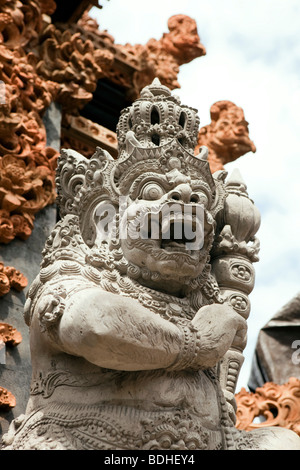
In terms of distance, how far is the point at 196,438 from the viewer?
3930 millimetres

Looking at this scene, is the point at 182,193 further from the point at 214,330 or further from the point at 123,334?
the point at 123,334

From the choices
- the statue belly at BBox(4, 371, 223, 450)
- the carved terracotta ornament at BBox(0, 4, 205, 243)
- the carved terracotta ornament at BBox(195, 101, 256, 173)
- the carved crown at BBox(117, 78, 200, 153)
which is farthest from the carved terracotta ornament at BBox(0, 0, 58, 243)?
the statue belly at BBox(4, 371, 223, 450)

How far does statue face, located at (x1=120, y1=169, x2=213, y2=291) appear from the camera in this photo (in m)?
4.23

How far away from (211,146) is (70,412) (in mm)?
4924

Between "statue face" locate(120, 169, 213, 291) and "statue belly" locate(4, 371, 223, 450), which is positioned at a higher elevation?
"statue face" locate(120, 169, 213, 291)

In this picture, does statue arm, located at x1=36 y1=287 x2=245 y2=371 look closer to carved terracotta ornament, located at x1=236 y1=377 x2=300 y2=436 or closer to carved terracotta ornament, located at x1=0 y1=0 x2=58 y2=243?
carved terracotta ornament, located at x1=0 y1=0 x2=58 y2=243

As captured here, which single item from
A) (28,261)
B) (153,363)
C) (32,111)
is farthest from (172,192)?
(32,111)

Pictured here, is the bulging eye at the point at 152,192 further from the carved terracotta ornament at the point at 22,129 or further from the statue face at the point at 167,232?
the carved terracotta ornament at the point at 22,129

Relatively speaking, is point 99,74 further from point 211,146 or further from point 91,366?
point 91,366

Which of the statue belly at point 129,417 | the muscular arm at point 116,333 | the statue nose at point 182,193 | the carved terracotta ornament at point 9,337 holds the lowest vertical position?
the statue belly at point 129,417

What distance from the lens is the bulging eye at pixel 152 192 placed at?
436 cm

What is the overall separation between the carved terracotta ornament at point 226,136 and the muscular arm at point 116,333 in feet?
14.9

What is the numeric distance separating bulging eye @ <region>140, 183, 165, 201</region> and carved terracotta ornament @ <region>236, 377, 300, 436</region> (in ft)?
13.2

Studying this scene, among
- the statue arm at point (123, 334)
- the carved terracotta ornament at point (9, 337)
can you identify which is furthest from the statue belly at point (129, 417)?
the carved terracotta ornament at point (9, 337)
